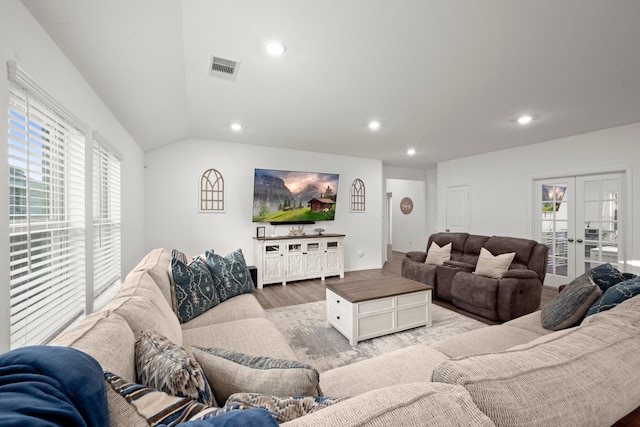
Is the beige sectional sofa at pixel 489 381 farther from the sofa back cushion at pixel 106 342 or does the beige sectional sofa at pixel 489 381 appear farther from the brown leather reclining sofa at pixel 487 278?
the brown leather reclining sofa at pixel 487 278

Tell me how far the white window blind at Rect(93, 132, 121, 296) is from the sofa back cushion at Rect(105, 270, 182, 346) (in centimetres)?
72

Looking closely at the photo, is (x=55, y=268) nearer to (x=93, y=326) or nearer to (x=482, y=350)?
(x=93, y=326)

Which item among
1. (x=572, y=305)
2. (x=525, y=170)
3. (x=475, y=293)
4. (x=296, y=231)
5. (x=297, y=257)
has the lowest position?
(x=475, y=293)

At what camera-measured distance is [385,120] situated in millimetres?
3508

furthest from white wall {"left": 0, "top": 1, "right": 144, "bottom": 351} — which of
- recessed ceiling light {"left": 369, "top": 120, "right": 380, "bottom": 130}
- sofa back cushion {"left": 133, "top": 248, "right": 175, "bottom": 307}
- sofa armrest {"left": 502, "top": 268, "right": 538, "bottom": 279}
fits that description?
sofa armrest {"left": 502, "top": 268, "right": 538, "bottom": 279}

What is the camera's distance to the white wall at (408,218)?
7.76 m

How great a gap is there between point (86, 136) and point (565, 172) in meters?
6.18

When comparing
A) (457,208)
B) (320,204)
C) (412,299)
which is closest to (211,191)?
(320,204)

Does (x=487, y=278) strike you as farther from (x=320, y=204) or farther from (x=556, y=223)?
(x=320, y=204)

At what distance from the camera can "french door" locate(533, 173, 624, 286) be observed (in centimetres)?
397

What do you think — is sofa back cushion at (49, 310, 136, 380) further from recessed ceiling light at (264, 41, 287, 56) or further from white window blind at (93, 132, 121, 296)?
recessed ceiling light at (264, 41, 287, 56)

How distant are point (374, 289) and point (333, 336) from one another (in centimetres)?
64

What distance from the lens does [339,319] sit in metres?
2.76

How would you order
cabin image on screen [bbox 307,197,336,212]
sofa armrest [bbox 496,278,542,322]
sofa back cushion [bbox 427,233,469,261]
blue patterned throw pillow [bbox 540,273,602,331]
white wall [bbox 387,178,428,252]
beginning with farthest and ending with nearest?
white wall [bbox 387,178,428,252] < cabin image on screen [bbox 307,197,336,212] < sofa back cushion [bbox 427,233,469,261] < sofa armrest [bbox 496,278,542,322] < blue patterned throw pillow [bbox 540,273,602,331]
